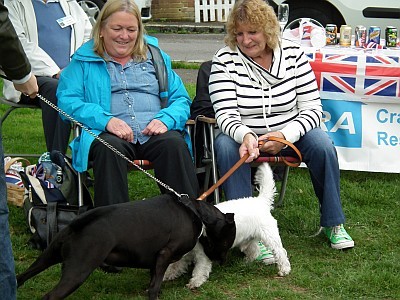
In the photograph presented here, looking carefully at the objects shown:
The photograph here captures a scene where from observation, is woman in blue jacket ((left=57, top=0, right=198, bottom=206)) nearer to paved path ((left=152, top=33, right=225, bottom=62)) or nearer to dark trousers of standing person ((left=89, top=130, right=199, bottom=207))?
dark trousers of standing person ((left=89, top=130, right=199, bottom=207))

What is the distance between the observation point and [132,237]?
3.55 metres

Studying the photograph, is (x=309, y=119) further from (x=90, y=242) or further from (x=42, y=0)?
(x=42, y=0)

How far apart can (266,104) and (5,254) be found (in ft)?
6.70

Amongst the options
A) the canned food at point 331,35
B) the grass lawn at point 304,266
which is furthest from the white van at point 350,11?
the grass lawn at point 304,266

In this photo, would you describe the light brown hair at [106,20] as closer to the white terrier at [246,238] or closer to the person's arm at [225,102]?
the person's arm at [225,102]

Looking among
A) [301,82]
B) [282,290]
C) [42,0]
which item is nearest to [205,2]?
[42,0]

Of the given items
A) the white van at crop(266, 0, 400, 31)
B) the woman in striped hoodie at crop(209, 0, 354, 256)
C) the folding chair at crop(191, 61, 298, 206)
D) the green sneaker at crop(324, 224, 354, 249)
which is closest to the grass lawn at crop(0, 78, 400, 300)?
the green sneaker at crop(324, 224, 354, 249)

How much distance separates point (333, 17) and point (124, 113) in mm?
6223

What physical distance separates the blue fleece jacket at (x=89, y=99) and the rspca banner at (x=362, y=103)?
146 centimetres

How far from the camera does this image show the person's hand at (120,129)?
4426 mm

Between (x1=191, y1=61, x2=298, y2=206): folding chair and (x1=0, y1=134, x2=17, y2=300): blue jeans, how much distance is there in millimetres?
1816

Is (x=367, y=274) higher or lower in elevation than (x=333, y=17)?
lower

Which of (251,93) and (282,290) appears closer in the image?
(282,290)

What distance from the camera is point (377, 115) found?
19.0 feet
